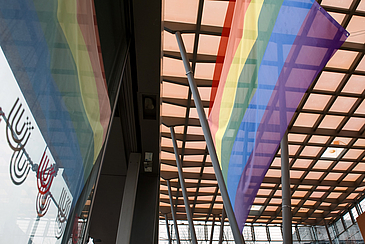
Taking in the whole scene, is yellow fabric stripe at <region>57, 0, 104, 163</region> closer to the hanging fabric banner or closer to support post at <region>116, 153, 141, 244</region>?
the hanging fabric banner

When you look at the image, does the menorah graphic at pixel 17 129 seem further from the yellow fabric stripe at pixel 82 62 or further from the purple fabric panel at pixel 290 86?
the purple fabric panel at pixel 290 86

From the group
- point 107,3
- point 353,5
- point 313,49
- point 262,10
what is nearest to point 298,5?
point 313,49

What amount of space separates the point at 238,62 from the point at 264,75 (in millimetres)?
1585

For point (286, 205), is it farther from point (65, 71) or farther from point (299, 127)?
point (299, 127)

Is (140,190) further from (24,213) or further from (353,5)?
(353,5)

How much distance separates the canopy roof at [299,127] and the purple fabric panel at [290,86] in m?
11.5

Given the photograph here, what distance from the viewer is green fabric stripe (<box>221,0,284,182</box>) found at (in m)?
4.29

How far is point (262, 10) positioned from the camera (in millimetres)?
4641

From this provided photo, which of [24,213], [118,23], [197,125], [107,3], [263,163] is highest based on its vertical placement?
[197,125]

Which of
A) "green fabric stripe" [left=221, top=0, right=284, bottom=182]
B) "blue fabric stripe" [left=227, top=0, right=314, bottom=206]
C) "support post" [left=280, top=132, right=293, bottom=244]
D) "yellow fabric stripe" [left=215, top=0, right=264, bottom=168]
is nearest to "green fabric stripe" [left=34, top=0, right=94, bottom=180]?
"blue fabric stripe" [left=227, top=0, right=314, bottom=206]

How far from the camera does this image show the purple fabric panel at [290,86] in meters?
2.99

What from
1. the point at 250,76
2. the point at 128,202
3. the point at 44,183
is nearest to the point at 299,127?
the point at 128,202

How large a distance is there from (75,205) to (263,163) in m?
2.53

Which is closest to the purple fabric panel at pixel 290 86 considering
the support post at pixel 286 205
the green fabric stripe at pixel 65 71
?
the support post at pixel 286 205
